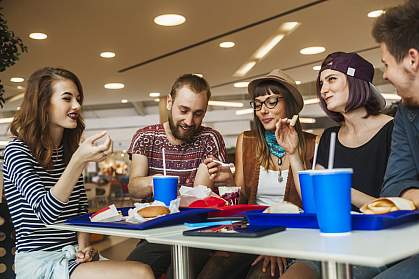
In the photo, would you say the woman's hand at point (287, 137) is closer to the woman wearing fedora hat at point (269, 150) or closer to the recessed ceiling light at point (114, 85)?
the woman wearing fedora hat at point (269, 150)

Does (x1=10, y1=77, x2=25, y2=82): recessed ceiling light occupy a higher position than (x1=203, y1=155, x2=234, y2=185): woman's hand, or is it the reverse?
(x1=10, y1=77, x2=25, y2=82): recessed ceiling light

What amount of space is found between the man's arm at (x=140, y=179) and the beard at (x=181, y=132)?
0.65ft

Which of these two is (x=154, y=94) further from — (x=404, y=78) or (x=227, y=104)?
(x=404, y=78)

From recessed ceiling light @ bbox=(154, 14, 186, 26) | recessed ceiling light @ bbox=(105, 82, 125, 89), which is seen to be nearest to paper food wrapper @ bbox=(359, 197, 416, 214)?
recessed ceiling light @ bbox=(154, 14, 186, 26)

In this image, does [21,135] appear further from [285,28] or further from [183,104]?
[285,28]

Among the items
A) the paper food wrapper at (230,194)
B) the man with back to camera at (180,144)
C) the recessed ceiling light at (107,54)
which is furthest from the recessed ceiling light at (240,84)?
the paper food wrapper at (230,194)

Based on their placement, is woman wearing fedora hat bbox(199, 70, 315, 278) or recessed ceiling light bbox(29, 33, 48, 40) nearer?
woman wearing fedora hat bbox(199, 70, 315, 278)

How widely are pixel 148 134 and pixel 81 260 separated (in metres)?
0.86

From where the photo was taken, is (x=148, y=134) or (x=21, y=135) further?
(x=148, y=134)

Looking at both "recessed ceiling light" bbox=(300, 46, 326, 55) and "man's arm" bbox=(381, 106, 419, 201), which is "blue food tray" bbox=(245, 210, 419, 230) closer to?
"man's arm" bbox=(381, 106, 419, 201)

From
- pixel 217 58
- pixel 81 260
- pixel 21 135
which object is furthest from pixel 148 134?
pixel 217 58

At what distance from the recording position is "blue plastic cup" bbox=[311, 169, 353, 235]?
1.11m

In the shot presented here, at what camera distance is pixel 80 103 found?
2088 millimetres

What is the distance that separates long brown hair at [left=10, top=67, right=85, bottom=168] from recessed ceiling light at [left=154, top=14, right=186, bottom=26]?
8.41 ft
